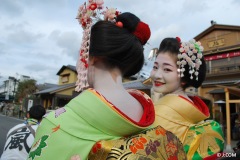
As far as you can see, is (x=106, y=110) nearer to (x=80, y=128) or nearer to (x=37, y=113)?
(x=80, y=128)

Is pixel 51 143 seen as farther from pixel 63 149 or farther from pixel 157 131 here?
pixel 157 131

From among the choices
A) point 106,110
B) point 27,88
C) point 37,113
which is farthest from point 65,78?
point 106,110

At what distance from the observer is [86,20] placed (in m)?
1.51

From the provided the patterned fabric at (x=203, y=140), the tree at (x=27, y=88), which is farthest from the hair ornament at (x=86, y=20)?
the tree at (x=27, y=88)

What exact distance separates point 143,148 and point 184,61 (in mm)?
1314

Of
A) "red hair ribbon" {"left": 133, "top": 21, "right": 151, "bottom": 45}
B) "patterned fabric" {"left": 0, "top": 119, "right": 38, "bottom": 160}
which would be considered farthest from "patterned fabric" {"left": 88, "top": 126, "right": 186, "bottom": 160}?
"patterned fabric" {"left": 0, "top": 119, "right": 38, "bottom": 160}

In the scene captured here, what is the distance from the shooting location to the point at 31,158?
117 centimetres

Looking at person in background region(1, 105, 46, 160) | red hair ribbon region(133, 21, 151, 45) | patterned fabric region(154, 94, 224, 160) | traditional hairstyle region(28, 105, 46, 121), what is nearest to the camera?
red hair ribbon region(133, 21, 151, 45)

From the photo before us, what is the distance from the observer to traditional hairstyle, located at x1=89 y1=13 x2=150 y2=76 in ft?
4.47

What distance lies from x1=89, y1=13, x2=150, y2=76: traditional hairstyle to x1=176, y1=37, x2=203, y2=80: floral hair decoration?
3.07 ft

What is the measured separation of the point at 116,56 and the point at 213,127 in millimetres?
1478

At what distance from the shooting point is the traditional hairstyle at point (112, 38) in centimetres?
137

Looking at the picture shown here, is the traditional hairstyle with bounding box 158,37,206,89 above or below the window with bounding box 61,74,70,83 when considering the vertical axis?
below

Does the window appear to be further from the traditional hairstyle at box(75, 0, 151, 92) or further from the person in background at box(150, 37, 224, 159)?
the traditional hairstyle at box(75, 0, 151, 92)
